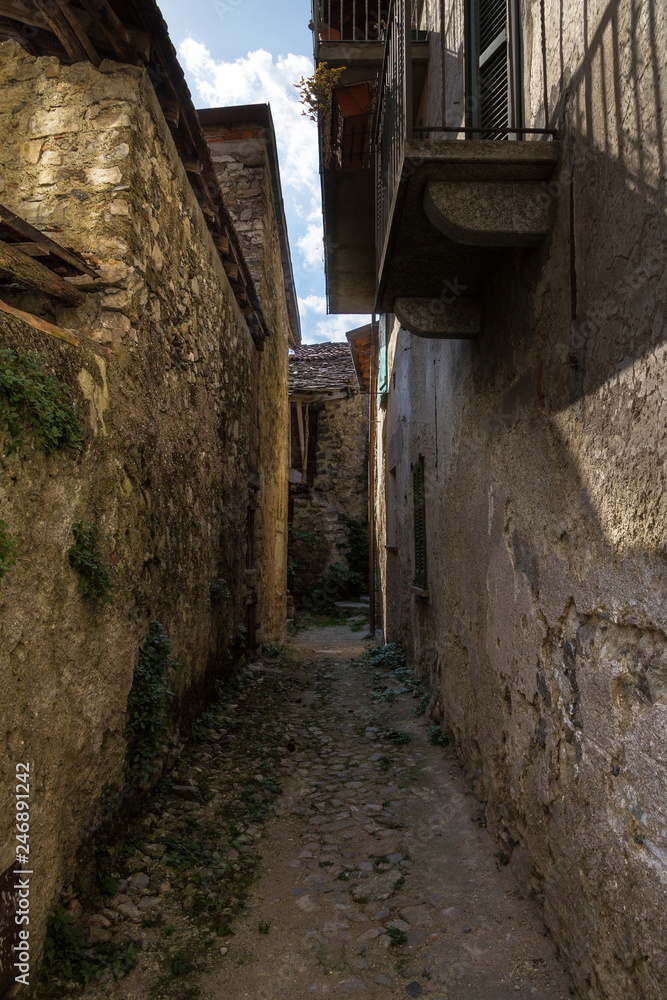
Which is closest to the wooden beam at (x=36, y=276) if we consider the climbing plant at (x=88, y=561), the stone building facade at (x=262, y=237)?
the climbing plant at (x=88, y=561)

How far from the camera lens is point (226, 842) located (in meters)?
3.15

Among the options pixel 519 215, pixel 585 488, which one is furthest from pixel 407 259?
pixel 585 488

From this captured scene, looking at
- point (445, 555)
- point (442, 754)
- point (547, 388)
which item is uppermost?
point (547, 388)

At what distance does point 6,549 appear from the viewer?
2.02 metres

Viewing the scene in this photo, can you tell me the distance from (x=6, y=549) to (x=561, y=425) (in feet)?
6.45

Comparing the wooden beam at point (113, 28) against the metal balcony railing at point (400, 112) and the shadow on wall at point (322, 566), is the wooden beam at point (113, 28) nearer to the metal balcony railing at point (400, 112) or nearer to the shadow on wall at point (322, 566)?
the metal balcony railing at point (400, 112)

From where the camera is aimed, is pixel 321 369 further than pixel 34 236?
Yes

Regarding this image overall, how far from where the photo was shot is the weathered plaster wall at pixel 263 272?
7.91 metres

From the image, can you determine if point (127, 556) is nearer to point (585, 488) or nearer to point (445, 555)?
point (585, 488)

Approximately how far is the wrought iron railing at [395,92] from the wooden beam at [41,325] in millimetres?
1498

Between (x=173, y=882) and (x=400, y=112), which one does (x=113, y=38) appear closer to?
Result: (x=400, y=112)

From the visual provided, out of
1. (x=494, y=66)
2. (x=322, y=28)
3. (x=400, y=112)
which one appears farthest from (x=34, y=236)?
(x=322, y=28)

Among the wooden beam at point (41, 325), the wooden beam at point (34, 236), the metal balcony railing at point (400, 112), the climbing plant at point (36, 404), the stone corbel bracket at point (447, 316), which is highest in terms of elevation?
the metal balcony railing at point (400, 112)

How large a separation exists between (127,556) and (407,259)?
6.55ft
